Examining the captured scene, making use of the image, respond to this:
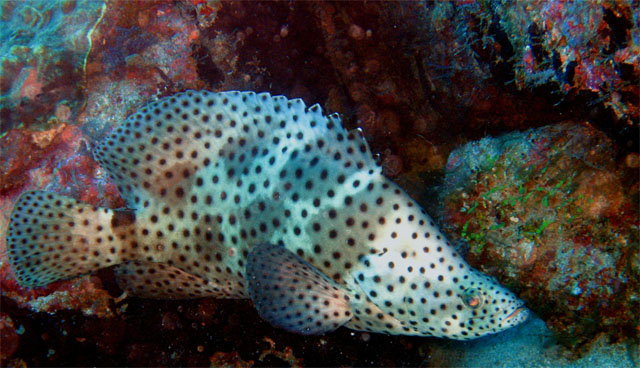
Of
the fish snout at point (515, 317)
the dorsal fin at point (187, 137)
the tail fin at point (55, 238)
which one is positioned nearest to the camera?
the fish snout at point (515, 317)

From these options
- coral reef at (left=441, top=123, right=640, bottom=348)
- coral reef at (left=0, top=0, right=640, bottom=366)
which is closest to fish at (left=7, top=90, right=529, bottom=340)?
coral reef at (left=0, top=0, right=640, bottom=366)

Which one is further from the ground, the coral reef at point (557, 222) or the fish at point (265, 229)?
the coral reef at point (557, 222)

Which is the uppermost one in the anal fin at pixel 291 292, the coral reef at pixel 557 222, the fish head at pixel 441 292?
the coral reef at pixel 557 222

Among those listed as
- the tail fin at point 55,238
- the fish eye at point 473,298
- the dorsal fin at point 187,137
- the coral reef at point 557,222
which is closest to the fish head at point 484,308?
the fish eye at point 473,298

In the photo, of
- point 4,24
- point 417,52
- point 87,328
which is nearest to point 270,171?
point 417,52

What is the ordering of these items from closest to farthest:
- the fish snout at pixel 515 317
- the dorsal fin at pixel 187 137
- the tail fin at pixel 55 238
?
1. the fish snout at pixel 515 317
2. the dorsal fin at pixel 187 137
3. the tail fin at pixel 55 238

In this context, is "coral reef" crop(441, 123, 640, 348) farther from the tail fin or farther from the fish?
the tail fin

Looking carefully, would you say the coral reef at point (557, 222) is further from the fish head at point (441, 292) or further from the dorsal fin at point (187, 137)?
the dorsal fin at point (187, 137)
